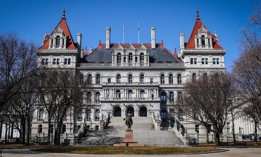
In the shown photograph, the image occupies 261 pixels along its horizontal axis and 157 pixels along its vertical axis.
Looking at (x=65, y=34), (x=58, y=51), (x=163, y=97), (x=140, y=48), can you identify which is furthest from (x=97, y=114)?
(x=65, y=34)

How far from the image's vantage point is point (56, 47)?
2643 inches

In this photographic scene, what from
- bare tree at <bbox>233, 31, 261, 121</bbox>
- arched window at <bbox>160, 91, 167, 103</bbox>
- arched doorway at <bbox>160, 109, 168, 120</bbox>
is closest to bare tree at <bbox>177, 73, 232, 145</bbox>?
bare tree at <bbox>233, 31, 261, 121</bbox>

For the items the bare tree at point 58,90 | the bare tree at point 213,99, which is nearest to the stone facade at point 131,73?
the bare tree at point 213,99

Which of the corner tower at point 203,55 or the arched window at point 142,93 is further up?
the corner tower at point 203,55

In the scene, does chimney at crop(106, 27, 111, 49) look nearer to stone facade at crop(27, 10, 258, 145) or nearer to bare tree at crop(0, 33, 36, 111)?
stone facade at crop(27, 10, 258, 145)

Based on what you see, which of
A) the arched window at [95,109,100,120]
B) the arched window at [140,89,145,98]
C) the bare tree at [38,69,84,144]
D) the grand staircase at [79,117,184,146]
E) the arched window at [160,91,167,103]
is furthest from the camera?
the arched window at [160,91,167,103]

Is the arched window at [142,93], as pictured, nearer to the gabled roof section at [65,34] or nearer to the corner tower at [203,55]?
the corner tower at [203,55]

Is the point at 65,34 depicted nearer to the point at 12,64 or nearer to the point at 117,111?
the point at 117,111

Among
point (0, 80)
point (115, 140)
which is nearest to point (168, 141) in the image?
point (115, 140)

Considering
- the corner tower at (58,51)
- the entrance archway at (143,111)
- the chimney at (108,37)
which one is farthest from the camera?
the chimney at (108,37)

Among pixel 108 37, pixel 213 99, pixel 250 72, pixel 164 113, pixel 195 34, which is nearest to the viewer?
pixel 250 72

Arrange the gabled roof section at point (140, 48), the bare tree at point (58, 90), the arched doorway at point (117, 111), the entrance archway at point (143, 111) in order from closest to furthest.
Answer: the bare tree at point (58, 90), the arched doorway at point (117, 111), the entrance archway at point (143, 111), the gabled roof section at point (140, 48)

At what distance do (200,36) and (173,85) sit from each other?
556 inches

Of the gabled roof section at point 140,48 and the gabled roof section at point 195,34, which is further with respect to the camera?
the gabled roof section at point 140,48
